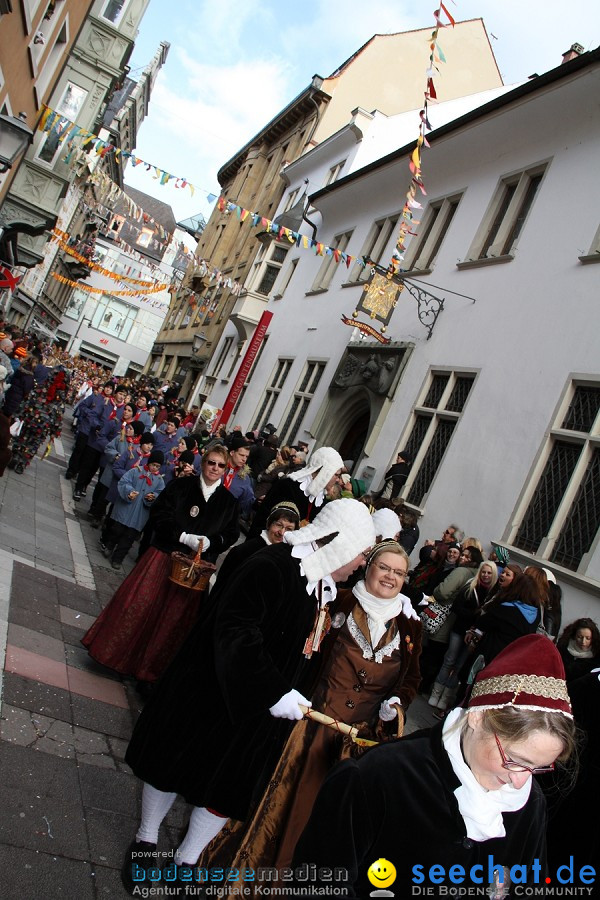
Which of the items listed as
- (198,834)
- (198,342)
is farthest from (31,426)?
(198,342)

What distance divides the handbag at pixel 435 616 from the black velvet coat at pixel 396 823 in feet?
21.3

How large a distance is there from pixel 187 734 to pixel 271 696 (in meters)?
0.58

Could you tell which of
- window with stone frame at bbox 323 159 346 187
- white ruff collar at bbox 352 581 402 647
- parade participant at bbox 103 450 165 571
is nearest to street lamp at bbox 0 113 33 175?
parade participant at bbox 103 450 165 571

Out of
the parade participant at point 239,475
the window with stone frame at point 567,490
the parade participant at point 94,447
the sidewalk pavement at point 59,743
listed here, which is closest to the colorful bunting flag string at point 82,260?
the parade participant at point 94,447

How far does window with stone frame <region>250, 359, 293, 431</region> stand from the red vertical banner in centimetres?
132

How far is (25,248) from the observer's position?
25875 mm

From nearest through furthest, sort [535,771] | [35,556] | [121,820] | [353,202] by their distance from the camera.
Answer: [535,771], [121,820], [35,556], [353,202]

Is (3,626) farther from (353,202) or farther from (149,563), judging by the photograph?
(353,202)

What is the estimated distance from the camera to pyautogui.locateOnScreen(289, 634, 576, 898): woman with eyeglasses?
212 cm

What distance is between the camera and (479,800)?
7.05 ft

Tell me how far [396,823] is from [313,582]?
1572 millimetres

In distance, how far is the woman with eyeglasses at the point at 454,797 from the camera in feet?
6.95

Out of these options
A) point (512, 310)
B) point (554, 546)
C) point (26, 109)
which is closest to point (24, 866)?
point (554, 546)

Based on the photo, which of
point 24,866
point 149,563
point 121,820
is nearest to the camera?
point 24,866
